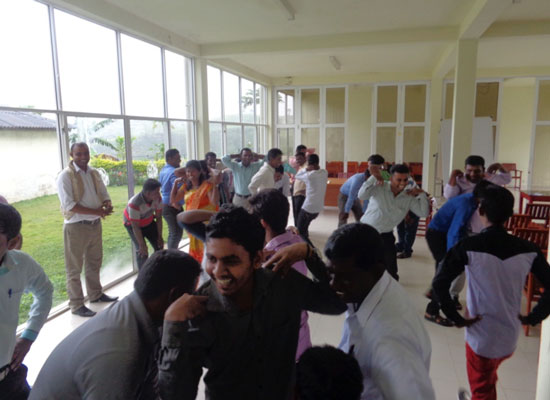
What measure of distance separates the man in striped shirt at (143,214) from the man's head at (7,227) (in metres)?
2.47

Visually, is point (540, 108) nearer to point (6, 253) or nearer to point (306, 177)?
point (306, 177)

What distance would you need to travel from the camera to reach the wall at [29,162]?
361 cm

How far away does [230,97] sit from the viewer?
938cm

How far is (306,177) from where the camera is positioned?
18.2 feet

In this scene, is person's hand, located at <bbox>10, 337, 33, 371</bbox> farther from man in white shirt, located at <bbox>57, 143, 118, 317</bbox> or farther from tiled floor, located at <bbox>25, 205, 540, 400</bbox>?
man in white shirt, located at <bbox>57, 143, 118, 317</bbox>

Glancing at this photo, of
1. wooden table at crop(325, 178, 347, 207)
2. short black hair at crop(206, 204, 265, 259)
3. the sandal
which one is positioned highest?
short black hair at crop(206, 204, 265, 259)

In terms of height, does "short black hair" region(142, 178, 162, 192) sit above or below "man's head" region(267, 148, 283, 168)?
below

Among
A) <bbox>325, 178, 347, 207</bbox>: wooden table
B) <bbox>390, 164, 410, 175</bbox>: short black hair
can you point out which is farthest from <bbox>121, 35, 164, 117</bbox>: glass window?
<bbox>325, 178, 347, 207</bbox>: wooden table

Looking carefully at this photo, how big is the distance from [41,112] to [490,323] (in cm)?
436

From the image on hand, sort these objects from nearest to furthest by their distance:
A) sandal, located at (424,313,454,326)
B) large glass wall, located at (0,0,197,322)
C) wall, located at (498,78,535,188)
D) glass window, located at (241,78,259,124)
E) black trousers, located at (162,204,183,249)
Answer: sandal, located at (424,313,454,326) → large glass wall, located at (0,0,197,322) → black trousers, located at (162,204,183,249) → glass window, located at (241,78,259,124) → wall, located at (498,78,535,188)

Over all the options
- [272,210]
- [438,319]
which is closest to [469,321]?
[272,210]

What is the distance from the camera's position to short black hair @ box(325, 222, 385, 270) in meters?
1.28

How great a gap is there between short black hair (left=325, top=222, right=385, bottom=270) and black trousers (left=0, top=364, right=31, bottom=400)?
5.11 ft

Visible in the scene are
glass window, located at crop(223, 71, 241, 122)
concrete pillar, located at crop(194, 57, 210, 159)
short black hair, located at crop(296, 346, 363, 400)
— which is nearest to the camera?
short black hair, located at crop(296, 346, 363, 400)
